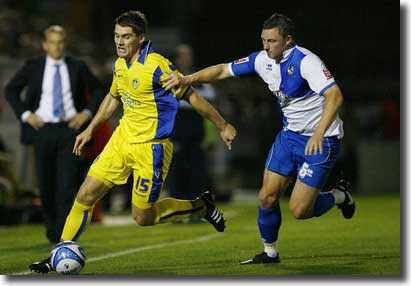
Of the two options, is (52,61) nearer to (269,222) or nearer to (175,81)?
(175,81)

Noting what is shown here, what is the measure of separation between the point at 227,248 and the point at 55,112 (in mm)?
2210

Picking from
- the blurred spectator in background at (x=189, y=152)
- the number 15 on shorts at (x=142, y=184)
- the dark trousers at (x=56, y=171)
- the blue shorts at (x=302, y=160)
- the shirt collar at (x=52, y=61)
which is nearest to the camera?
the number 15 on shorts at (x=142, y=184)

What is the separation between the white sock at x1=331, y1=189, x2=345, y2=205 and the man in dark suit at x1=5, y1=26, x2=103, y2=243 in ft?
8.82

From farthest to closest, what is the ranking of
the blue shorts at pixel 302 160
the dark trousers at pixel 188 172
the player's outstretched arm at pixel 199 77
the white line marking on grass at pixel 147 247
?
the dark trousers at pixel 188 172, the white line marking on grass at pixel 147 247, the blue shorts at pixel 302 160, the player's outstretched arm at pixel 199 77

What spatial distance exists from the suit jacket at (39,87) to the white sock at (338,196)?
2746 millimetres

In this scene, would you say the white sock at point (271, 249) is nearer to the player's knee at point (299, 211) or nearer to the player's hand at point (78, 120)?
the player's knee at point (299, 211)

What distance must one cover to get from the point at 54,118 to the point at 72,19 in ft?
44.7

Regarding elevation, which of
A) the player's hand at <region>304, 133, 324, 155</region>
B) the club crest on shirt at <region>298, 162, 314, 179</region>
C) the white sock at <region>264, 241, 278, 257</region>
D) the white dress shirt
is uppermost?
the white dress shirt

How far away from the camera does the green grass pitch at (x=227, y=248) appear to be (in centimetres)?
880

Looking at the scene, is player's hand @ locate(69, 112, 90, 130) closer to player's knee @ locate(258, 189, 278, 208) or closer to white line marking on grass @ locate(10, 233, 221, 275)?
white line marking on grass @ locate(10, 233, 221, 275)

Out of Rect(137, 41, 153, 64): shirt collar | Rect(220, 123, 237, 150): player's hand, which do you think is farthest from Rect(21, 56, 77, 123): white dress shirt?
Rect(220, 123, 237, 150): player's hand

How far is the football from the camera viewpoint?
829 cm

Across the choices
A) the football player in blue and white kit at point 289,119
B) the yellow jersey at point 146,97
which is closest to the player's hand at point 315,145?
the football player in blue and white kit at point 289,119

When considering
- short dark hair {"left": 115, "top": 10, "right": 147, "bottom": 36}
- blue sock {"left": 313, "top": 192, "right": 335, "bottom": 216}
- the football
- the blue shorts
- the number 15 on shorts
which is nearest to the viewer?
the football
